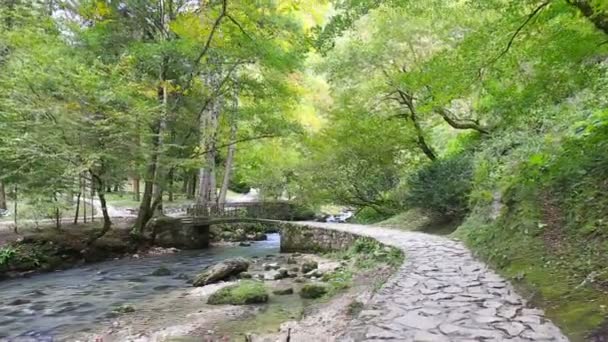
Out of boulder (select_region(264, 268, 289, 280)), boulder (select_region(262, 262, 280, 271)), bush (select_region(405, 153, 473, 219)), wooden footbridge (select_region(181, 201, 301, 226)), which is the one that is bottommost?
boulder (select_region(262, 262, 280, 271))

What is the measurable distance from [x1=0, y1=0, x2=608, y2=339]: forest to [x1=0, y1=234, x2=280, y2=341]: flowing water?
8.18 feet

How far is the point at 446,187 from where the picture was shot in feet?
36.2

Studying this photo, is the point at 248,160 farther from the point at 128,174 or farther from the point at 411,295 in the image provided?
the point at 411,295

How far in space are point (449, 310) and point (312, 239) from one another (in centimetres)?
1078

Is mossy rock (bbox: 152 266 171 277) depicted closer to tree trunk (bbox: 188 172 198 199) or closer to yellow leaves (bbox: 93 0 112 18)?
yellow leaves (bbox: 93 0 112 18)

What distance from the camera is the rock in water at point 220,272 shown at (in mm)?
10138

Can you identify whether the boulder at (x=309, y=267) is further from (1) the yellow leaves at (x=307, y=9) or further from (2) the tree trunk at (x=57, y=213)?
(2) the tree trunk at (x=57, y=213)

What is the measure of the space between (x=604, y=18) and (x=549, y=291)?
276 cm

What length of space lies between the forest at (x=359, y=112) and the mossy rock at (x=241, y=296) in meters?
3.76

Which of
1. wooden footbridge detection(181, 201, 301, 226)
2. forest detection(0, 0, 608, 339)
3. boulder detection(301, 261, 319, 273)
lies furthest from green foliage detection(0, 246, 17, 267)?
boulder detection(301, 261, 319, 273)

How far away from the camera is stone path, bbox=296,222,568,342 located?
11.9 feet

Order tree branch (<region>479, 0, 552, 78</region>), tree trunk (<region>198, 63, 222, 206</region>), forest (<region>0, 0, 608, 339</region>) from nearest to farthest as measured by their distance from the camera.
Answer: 1. tree branch (<region>479, 0, 552, 78</region>)
2. forest (<region>0, 0, 608, 339</region>)
3. tree trunk (<region>198, 63, 222, 206</region>)

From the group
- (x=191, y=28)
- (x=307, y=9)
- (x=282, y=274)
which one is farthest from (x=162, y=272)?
(x=307, y=9)

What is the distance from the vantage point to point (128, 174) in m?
15.0
